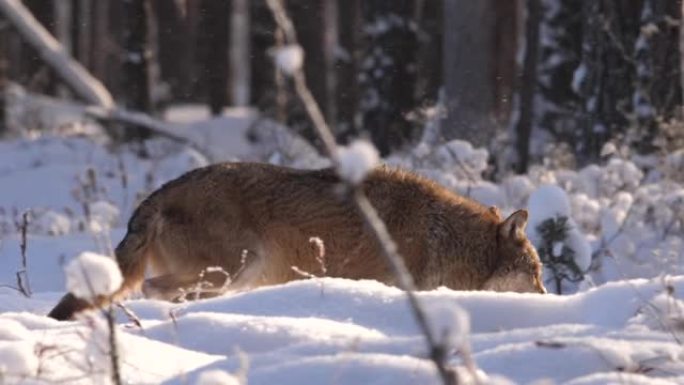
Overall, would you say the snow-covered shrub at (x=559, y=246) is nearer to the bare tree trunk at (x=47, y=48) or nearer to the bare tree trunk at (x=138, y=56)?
the bare tree trunk at (x=47, y=48)

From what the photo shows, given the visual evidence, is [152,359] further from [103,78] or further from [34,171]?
[103,78]

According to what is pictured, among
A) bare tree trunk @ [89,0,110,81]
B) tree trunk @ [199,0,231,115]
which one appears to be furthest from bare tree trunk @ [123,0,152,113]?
bare tree trunk @ [89,0,110,81]

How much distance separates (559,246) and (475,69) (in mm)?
6449

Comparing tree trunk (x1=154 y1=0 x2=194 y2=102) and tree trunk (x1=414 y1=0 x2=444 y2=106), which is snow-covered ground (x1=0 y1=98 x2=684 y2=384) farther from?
tree trunk (x1=154 y1=0 x2=194 y2=102)

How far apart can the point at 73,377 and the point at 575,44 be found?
16.5m

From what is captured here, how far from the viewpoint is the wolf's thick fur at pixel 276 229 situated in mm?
7672

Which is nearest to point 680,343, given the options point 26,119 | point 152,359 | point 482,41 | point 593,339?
point 593,339

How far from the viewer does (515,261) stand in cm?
836

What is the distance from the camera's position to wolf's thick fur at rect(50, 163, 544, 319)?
25.2ft

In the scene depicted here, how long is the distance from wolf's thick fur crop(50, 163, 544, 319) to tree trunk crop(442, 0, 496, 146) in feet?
21.5

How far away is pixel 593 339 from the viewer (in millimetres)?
4684

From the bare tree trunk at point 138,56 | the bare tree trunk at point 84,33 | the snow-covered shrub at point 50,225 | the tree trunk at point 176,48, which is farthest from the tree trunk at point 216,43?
the snow-covered shrub at point 50,225

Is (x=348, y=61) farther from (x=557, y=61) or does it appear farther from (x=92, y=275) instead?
(x=92, y=275)

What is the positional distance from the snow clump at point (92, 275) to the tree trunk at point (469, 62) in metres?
11.1
